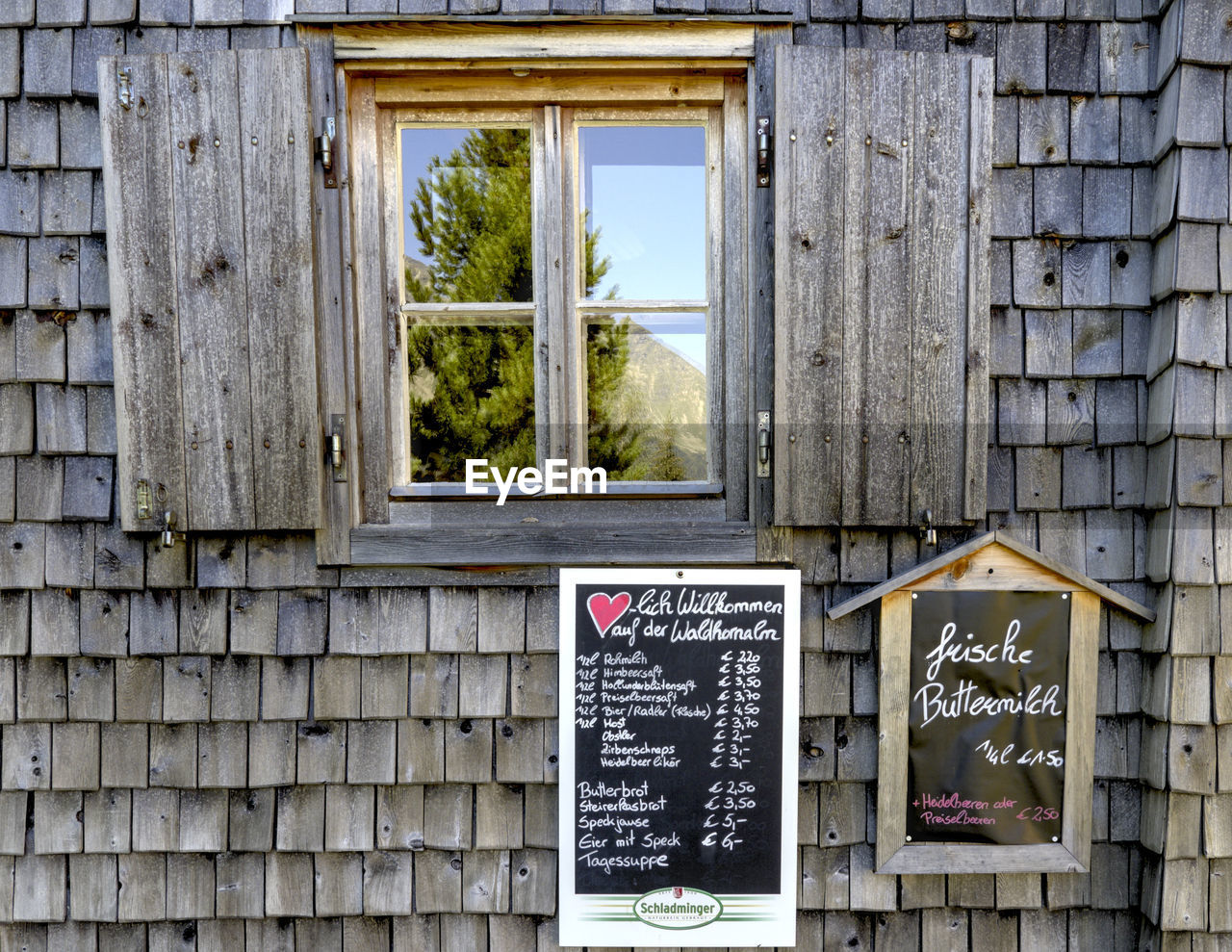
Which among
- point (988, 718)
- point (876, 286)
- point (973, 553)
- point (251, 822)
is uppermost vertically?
point (876, 286)

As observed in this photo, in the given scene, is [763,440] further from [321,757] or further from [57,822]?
[57,822]

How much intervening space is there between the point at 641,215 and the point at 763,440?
2.46 feet

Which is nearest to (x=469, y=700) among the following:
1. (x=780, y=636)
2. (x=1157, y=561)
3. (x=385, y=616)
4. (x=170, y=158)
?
(x=385, y=616)

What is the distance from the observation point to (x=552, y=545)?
189 cm

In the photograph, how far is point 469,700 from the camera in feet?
6.28

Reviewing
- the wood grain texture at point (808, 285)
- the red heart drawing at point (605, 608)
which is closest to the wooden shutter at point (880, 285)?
the wood grain texture at point (808, 285)

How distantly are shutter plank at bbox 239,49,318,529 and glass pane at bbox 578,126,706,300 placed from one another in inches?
29.9

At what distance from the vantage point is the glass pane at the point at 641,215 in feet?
6.61

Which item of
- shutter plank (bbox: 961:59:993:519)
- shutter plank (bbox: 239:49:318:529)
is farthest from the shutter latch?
shutter plank (bbox: 961:59:993:519)

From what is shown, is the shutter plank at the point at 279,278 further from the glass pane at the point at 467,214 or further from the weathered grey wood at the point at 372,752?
the weathered grey wood at the point at 372,752

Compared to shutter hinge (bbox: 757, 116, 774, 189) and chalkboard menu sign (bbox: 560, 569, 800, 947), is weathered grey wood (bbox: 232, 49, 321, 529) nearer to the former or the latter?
chalkboard menu sign (bbox: 560, 569, 800, 947)

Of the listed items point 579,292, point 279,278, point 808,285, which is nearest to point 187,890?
point 279,278

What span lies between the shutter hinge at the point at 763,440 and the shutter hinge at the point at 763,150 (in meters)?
0.62

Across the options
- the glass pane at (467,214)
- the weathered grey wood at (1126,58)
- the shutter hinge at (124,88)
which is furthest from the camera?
the glass pane at (467,214)
